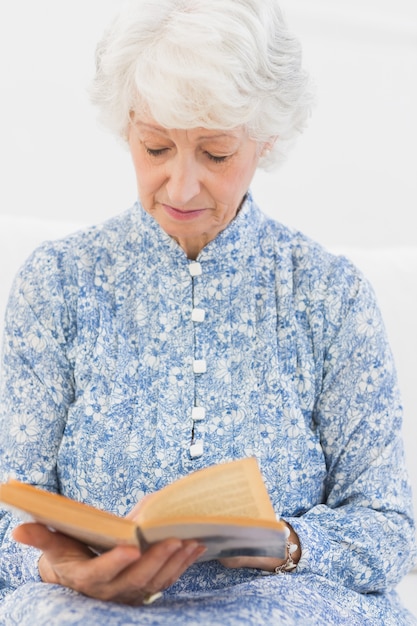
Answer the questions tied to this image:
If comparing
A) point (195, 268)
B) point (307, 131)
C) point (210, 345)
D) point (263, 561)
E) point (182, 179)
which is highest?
point (307, 131)

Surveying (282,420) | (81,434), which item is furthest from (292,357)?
(81,434)

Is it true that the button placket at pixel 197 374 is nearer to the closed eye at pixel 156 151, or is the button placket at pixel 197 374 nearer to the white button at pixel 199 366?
the white button at pixel 199 366

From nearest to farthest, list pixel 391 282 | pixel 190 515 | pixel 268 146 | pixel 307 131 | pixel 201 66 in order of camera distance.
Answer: pixel 190 515 < pixel 201 66 < pixel 268 146 < pixel 391 282 < pixel 307 131

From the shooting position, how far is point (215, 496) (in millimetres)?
1108

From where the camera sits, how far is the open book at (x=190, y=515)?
3.42 ft

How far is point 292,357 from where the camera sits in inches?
60.5

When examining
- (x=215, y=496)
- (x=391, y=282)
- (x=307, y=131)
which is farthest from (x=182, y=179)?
(x=307, y=131)

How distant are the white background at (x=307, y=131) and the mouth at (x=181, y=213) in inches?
36.6

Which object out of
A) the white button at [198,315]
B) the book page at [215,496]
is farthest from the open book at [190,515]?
the white button at [198,315]

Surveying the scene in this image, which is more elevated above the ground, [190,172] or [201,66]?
[201,66]

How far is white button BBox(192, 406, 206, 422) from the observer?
1.47 meters

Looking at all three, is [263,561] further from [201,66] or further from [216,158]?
[201,66]

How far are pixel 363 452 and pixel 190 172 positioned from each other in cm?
54

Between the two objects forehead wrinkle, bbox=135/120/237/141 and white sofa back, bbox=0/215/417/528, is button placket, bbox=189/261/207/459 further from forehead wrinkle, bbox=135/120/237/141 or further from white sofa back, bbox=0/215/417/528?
white sofa back, bbox=0/215/417/528
